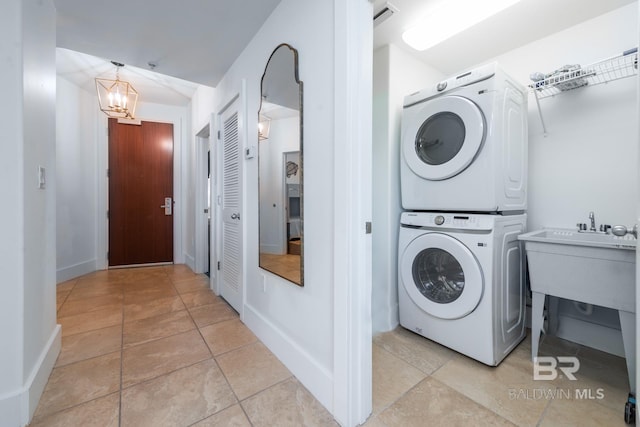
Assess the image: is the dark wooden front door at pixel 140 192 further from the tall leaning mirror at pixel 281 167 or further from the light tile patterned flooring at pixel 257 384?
the tall leaning mirror at pixel 281 167

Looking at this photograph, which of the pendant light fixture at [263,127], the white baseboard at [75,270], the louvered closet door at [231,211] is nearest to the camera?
the pendant light fixture at [263,127]

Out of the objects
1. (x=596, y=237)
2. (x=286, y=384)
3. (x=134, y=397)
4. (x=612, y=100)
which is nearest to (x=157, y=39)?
(x=134, y=397)

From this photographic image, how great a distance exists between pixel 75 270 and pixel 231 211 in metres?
2.57

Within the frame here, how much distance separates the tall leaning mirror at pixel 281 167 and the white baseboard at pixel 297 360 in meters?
0.37

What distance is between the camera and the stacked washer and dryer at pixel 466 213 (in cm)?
152

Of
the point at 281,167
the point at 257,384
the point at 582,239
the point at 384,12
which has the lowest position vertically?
the point at 257,384

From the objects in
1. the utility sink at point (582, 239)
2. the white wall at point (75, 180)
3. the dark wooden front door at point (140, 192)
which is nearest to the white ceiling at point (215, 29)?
the utility sink at point (582, 239)

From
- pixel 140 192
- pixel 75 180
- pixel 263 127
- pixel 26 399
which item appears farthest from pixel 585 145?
pixel 75 180

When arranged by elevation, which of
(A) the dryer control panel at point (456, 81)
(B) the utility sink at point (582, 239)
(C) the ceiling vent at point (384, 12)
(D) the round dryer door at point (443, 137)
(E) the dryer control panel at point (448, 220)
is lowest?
(B) the utility sink at point (582, 239)

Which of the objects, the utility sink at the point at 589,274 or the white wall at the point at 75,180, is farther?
the white wall at the point at 75,180

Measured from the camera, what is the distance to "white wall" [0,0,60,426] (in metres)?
1.10

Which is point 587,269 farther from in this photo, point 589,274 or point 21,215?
point 21,215

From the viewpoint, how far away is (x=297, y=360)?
1.45m

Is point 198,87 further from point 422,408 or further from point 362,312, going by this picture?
point 422,408
